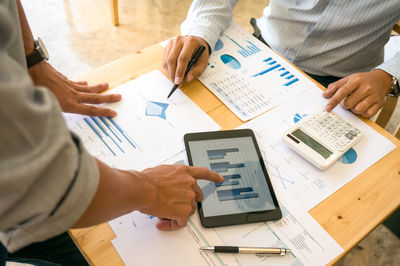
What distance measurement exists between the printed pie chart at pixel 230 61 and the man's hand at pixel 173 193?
39 cm

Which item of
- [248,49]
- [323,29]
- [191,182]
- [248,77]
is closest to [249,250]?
[191,182]

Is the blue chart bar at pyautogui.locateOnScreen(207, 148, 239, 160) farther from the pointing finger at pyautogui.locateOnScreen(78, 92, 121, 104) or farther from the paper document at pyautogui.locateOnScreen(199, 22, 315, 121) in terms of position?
the pointing finger at pyautogui.locateOnScreen(78, 92, 121, 104)

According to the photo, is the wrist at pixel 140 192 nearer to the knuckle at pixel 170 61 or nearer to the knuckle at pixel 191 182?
the knuckle at pixel 191 182

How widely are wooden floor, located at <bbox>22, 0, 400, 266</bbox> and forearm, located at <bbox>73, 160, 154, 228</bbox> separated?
59.6 inches

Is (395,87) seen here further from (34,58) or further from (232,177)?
(34,58)

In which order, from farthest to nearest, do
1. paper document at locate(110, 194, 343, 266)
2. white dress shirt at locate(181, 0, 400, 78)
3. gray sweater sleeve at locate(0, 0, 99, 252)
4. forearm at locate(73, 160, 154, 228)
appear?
white dress shirt at locate(181, 0, 400, 78) → paper document at locate(110, 194, 343, 266) → forearm at locate(73, 160, 154, 228) → gray sweater sleeve at locate(0, 0, 99, 252)

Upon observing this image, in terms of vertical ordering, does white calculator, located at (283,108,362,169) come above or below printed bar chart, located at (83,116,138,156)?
above

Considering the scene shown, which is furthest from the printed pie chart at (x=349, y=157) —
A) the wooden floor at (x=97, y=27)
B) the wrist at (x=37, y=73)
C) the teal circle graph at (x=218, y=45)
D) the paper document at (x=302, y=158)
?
the wooden floor at (x=97, y=27)

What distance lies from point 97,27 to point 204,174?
72.1 inches

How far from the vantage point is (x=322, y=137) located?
2.32 ft

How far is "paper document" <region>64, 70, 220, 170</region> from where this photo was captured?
653 millimetres

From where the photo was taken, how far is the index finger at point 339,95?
78 centimetres

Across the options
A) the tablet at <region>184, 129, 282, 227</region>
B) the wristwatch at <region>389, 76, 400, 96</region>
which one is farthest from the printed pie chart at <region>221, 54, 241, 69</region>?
the wristwatch at <region>389, 76, 400, 96</region>

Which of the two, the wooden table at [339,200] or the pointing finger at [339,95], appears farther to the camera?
the pointing finger at [339,95]
